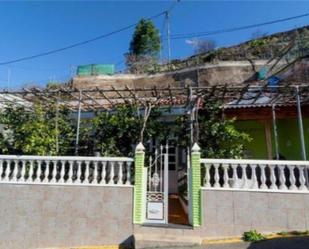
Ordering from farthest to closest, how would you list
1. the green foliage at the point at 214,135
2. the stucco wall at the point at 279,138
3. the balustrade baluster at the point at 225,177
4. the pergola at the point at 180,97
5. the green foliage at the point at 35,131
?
1. the stucco wall at the point at 279,138
2. the green foliage at the point at 214,135
3. the green foliage at the point at 35,131
4. the pergola at the point at 180,97
5. the balustrade baluster at the point at 225,177

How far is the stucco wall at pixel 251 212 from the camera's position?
662 cm

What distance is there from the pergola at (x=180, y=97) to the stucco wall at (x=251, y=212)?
1633 mm

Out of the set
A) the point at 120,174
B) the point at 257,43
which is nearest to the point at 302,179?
the point at 120,174

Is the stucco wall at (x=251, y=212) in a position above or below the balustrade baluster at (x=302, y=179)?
below

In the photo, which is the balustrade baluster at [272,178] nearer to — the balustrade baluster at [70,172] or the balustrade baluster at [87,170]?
the balustrade baluster at [87,170]

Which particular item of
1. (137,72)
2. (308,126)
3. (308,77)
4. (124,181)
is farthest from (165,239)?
(137,72)

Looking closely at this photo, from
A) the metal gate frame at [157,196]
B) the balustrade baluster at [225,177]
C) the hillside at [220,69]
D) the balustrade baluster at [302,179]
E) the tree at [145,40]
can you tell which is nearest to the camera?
the balustrade baluster at [302,179]

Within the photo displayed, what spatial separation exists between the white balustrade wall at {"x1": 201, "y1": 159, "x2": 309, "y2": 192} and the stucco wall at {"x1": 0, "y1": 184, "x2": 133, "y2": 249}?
1.93m

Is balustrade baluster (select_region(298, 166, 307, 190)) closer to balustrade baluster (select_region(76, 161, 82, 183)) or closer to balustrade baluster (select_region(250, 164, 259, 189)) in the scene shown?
balustrade baluster (select_region(250, 164, 259, 189))

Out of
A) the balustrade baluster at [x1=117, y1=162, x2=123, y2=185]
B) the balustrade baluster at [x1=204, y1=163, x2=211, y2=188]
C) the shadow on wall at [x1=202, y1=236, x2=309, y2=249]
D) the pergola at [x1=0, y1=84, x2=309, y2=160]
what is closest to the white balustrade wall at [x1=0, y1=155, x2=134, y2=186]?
the balustrade baluster at [x1=117, y1=162, x2=123, y2=185]

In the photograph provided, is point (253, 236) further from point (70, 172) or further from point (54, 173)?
point (54, 173)

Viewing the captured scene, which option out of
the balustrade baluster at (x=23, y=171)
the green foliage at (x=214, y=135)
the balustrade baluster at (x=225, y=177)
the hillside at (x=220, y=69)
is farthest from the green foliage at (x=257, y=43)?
the balustrade baluster at (x=23, y=171)

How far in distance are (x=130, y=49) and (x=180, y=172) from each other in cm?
2238

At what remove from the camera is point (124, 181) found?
7188 millimetres
